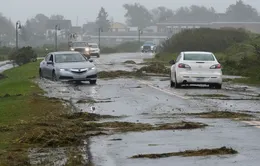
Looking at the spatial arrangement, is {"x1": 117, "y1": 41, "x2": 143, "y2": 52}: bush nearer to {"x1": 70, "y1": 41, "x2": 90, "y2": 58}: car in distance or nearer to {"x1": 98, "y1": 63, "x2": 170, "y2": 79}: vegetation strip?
{"x1": 70, "y1": 41, "x2": 90, "y2": 58}: car in distance

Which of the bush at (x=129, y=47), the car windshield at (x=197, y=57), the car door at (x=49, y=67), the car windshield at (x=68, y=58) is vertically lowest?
the bush at (x=129, y=47)

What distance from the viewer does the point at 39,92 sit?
24469mm

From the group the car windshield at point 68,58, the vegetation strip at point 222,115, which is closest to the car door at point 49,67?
the car windshield at point 68,58

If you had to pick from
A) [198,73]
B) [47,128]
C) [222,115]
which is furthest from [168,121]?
[198,73]

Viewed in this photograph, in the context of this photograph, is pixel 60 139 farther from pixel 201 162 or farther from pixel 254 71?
pixel 254 71

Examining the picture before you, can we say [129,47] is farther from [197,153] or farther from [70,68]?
[197,153]

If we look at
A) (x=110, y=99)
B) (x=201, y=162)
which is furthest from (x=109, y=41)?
(x=201, y=162)

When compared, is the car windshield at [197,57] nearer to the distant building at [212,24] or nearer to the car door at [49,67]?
the car door at [49,67]

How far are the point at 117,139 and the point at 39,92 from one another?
12.8 m

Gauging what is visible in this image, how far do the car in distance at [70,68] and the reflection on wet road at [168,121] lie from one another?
13.2 ft

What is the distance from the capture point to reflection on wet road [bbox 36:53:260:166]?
32.2ft

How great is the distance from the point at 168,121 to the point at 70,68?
16.1 metres

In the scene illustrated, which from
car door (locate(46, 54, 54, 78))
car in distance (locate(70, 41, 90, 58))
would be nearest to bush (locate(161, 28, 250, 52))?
car in distance (locate(70, 41, 90, 58))

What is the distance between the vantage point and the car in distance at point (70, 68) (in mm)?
30219
